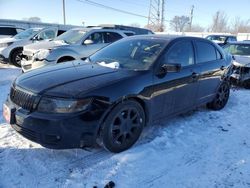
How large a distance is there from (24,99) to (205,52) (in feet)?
11.6

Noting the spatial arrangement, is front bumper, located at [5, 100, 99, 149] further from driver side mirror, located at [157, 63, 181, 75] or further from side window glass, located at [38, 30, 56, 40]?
side window glass, located at [38, 30, 56, 40]

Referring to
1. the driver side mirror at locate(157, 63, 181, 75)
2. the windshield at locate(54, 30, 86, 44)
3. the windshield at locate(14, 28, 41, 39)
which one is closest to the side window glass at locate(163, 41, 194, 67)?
the driver side mirror at locate(157, 63, 181, 75)

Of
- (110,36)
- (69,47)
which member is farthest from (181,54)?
(110,36)

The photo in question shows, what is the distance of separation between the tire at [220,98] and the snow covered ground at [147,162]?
1195 millimetres

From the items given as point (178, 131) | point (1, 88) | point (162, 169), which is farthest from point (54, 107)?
point (1, 88)

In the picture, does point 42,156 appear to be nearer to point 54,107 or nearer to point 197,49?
point 54,107

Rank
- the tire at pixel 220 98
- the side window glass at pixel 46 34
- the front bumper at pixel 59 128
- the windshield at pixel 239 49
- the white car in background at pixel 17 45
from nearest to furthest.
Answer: the front bumper at pixel 59 128, the tire at pixel 220 98, the windshield at pixel 239 49, the white car in background at pixel 17 45, the side window glass at pixel 46 34

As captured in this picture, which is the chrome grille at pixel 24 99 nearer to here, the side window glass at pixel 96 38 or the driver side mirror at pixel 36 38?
the side window glass at pixel 96 38

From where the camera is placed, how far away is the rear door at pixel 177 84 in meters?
4.15

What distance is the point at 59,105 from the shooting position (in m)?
3.18

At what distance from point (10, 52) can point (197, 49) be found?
826 centimetres

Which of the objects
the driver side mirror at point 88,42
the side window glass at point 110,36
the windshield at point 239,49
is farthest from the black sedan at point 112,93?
the windshield at point 239,49

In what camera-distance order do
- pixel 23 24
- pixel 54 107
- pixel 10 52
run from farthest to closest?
pixel 23 24, pixel 10 52, pixel 54 107

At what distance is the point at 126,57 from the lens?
439 centimetres
